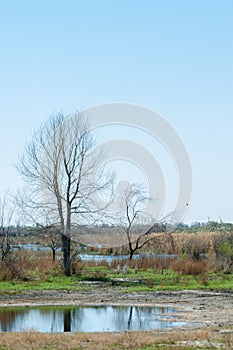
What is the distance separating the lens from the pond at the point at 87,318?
723 inches

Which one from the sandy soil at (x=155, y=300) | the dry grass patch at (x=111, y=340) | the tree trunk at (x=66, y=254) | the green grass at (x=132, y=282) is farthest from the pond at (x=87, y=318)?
the tree trunk at (x=66, y=254)

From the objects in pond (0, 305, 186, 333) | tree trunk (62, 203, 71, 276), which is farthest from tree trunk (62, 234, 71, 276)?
pond (0, 305, 186, 333)

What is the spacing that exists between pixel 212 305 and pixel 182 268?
42.9 ft

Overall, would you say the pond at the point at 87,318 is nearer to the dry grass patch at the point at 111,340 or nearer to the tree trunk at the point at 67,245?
the dry grass patch at the point at 111,340

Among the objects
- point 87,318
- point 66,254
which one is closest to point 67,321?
point 87,318

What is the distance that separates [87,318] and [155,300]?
15.6ft

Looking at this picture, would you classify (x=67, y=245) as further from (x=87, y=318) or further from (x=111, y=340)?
(x=111, y=340)

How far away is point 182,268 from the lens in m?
35.8

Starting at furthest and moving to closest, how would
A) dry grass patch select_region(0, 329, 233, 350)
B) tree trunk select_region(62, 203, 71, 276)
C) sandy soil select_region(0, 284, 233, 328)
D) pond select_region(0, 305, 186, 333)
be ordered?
tree trunk select_region(62, 203, 71, 276) < sandy soil select_region(0, 284, 233, 328) < pond select_region(0, 305, 186, 333) < dry grass patch select_region(0, 329, 233, 350)

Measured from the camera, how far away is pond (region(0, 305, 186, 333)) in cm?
1838

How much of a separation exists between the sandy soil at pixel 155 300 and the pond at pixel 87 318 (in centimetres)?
82

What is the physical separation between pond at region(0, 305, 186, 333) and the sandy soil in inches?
32.5

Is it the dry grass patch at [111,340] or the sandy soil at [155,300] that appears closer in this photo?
the dry grass patch at [111,340]

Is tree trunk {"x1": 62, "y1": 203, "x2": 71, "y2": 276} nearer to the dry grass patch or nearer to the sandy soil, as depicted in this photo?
the sandy soil
